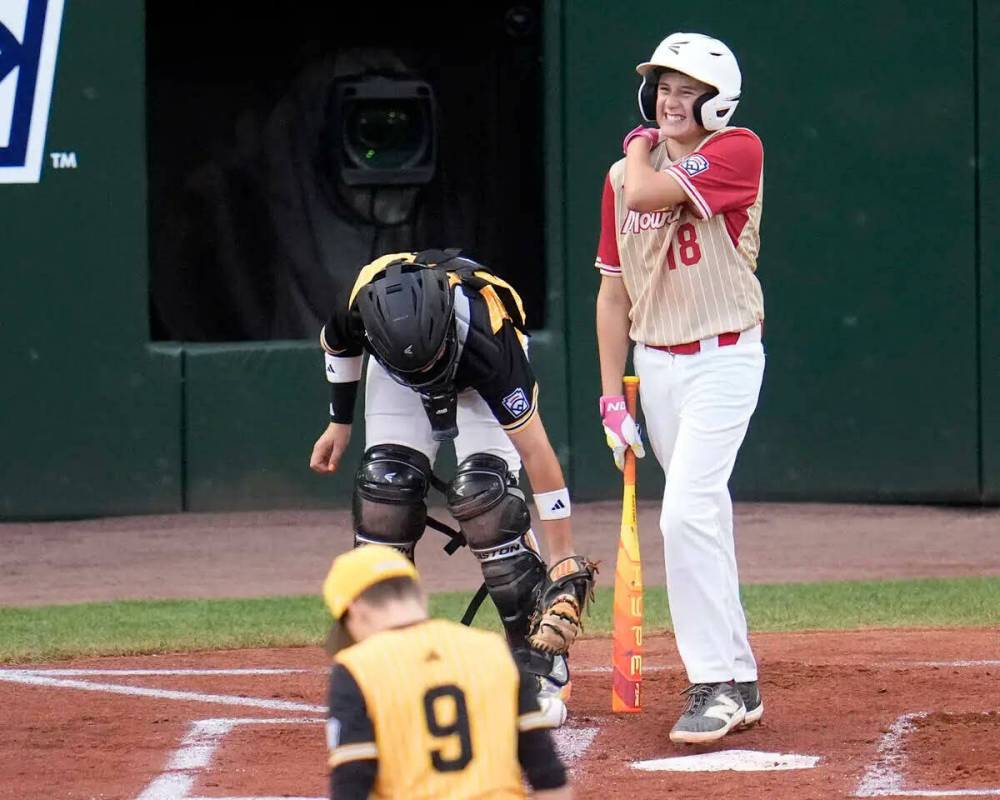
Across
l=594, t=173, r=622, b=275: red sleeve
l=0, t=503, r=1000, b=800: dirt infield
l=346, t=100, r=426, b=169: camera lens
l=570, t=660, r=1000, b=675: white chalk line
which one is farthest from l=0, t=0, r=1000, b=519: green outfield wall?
l=594, t=173, r=622, b=275: red sleeve

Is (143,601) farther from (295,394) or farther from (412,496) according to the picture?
(412,496)

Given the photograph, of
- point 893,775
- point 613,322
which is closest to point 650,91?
point 613,322

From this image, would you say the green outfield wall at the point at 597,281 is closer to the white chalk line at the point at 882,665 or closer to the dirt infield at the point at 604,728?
the dirt infield at the point at 604,728

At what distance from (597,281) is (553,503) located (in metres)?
5.38

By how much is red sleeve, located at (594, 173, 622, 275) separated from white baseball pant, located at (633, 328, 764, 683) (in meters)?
0.36

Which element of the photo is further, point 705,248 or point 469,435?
point 469,435

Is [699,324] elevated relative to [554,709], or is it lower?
elevated

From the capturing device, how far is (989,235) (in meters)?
10.5

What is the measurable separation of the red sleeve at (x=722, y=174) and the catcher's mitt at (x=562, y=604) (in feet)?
3.42

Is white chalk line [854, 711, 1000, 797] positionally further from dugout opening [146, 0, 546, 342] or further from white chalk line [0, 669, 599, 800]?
dugout opening [146, 0, 546, 342]

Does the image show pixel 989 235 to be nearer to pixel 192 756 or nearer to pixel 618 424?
pixel 618 424

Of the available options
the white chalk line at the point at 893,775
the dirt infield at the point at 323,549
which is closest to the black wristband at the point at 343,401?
the white chalk line at the point at 893,775

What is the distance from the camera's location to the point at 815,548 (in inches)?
370

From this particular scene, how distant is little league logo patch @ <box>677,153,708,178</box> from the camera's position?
5043 mm
